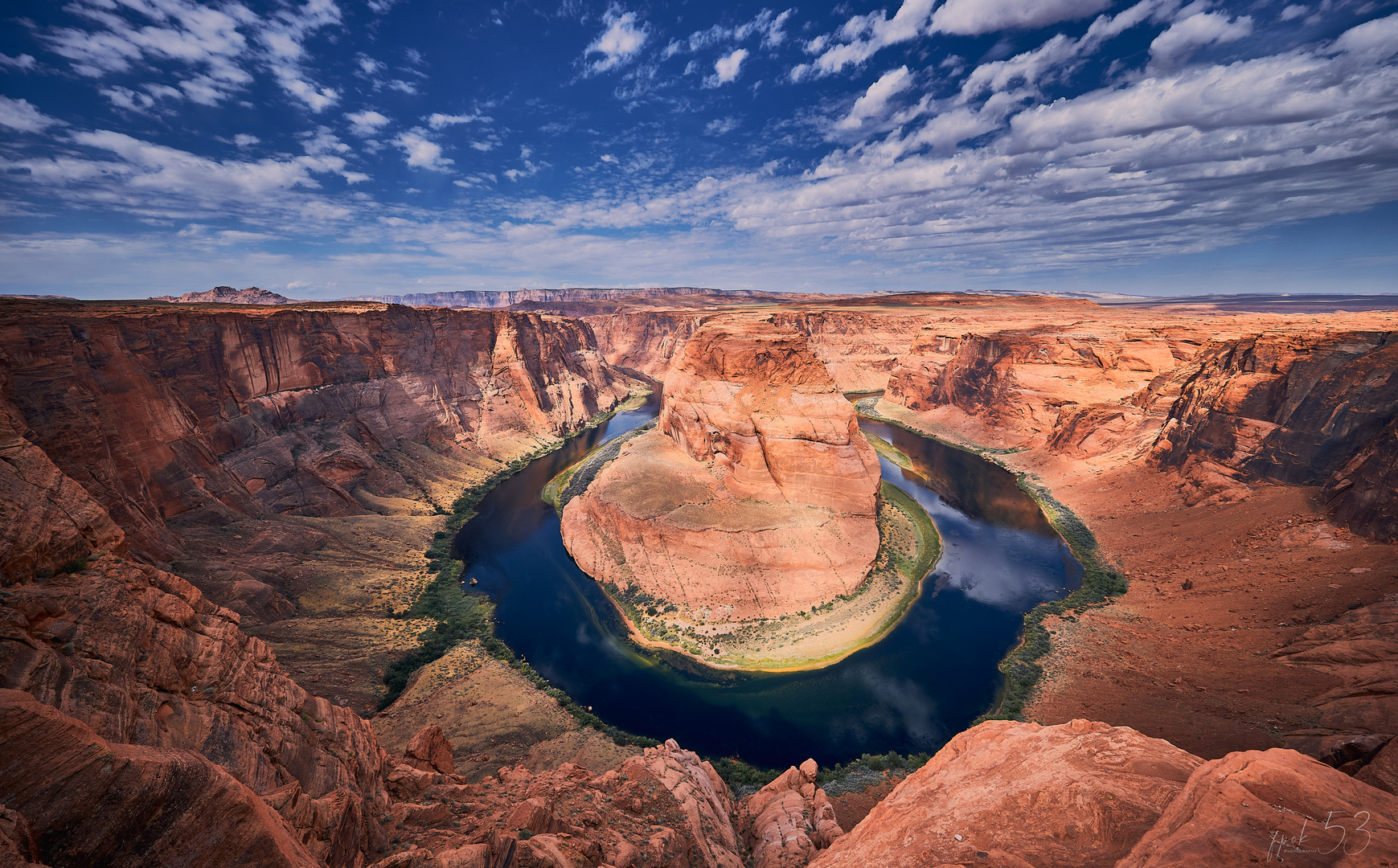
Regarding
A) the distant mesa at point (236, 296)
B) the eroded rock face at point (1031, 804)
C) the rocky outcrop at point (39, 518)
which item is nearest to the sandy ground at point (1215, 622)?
the eroded rock face at point (1031, 804)

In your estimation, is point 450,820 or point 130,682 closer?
point 130,682

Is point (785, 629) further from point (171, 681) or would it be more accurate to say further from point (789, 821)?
point (171, 681)

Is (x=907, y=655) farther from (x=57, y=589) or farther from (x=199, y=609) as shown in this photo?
(x=57, y=589)

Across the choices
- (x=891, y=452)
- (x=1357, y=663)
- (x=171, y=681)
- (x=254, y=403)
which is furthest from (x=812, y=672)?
(x=254, y=403)

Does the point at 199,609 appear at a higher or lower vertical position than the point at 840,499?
Answer: higher

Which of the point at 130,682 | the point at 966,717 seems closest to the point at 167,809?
the point at 130,682

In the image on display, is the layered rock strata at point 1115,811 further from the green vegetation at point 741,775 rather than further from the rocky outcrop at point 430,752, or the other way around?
the rocky outcrop at point 430,752
